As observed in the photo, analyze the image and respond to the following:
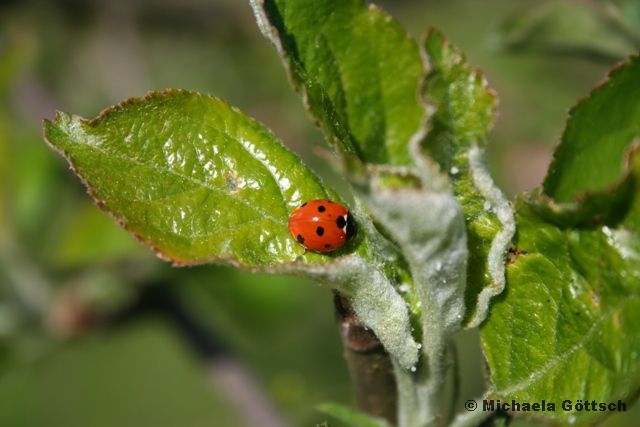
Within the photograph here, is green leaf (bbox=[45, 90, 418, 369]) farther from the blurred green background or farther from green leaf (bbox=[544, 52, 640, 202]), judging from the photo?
the blurred green background

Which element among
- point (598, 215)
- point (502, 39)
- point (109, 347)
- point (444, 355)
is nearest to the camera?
point (598, 215)

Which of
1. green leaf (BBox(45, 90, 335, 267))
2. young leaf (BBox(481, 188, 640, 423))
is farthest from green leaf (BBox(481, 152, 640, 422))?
green leaf (BBox(45, 90, 335, 267))

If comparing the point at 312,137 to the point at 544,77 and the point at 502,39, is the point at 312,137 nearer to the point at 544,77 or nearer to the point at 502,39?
the point at 544,77

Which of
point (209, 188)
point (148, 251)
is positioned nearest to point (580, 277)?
point (209, 188)

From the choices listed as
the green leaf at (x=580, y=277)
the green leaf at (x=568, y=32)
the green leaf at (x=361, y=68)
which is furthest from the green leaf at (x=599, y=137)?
the green leaf at (x=568, y=32)

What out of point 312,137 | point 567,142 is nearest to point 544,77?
point 312,137

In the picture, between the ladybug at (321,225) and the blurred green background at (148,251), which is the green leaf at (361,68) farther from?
the blurred green background at (148,251)

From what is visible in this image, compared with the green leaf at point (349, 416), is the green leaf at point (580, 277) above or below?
above
